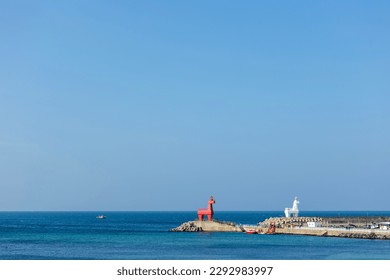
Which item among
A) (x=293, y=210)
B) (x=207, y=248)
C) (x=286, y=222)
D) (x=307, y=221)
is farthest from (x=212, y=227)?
(x=207, y=248)

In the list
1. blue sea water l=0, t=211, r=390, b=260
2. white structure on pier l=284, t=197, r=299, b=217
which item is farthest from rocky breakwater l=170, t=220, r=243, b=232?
white structure on pier l=284, t=197, r=299, b=217

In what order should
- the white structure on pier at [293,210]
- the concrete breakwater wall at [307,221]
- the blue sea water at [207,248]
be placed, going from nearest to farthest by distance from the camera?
the blue sea water at [207,248] → the concrete breakwater wall at [307,221] → the white structure on pier at [293,210]

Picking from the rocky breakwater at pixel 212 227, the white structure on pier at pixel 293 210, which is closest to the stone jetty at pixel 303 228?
the rocky breakwater at pixel 212 227

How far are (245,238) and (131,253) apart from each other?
935 inches

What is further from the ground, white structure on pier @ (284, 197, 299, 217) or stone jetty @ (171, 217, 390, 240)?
white structure on pier @ (284, 197, 299, 217)

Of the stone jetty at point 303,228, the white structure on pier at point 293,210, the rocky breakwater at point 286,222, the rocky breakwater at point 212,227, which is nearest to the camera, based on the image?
the stone jetty at point 303,228

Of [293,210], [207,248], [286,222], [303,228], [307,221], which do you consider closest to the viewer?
[207,248]

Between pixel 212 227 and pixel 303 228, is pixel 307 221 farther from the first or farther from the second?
pixel 303 228

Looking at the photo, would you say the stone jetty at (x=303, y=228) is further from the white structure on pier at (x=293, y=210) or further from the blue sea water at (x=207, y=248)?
the white structure on pier at (x=293, y=210)

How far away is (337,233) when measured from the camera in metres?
85.2

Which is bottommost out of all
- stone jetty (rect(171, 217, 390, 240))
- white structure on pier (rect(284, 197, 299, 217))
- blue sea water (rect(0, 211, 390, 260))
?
blue sea water (rect(0, 211, 390, 260))

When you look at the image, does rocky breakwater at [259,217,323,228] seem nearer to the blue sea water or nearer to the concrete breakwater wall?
the concrete breakwater wall
